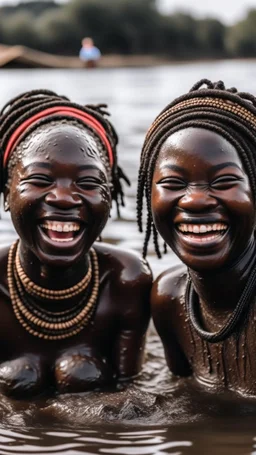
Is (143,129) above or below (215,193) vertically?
above

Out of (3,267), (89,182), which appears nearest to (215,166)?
(89,182)

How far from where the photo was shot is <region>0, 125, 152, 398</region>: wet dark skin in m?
4.17

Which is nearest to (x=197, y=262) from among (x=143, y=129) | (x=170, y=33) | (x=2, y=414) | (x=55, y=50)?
(x=2, y=414)

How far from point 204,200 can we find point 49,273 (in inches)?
33.8

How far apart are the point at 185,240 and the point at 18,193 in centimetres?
76

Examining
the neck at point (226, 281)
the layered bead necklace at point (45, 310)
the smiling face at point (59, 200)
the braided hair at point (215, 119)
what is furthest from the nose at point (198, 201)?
the layered bead necklace at point (45, 310)

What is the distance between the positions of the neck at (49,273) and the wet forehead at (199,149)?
691mm

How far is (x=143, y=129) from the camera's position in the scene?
48.4 feet

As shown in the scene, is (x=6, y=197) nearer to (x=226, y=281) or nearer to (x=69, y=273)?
(x=69, y=273)

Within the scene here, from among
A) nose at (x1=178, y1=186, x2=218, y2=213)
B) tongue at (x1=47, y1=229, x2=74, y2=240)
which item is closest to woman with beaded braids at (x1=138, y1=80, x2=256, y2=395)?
nose at (x1=178, y1=186, x2=218, y2=213)

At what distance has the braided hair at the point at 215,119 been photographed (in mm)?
3943

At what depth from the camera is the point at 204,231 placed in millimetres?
3859

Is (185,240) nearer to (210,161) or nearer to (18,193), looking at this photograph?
(210,161)

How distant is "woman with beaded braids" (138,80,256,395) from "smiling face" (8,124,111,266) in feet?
0.74
